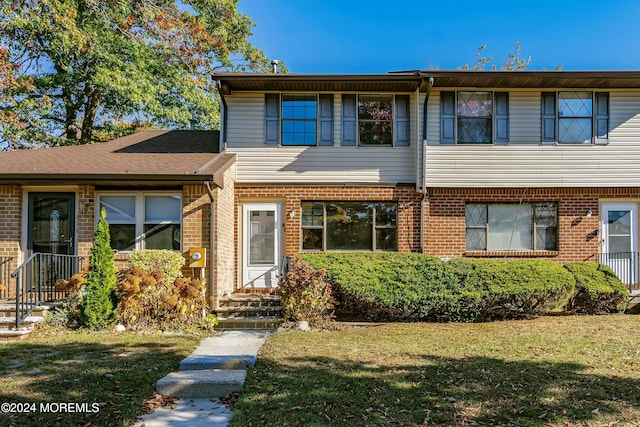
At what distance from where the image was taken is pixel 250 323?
8.62m

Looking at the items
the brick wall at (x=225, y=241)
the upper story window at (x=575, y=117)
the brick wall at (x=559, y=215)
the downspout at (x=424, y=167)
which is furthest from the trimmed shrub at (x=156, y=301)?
the upper story window at (x=575, y=117)

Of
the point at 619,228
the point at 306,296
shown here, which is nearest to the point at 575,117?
the point at 619,228

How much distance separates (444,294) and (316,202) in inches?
147

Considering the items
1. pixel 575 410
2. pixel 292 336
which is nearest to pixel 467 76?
pixel 292 336

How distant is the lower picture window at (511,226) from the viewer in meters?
10.8

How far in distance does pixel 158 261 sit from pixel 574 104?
998 centimetres

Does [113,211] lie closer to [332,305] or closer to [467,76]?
[332,305]

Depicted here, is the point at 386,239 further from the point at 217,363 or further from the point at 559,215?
the point at 217,363

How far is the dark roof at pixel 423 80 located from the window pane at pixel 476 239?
11.2 feet

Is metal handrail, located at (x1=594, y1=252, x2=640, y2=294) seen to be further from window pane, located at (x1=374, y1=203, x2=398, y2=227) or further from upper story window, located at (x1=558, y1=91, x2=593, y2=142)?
window pane, located at (x1=374, y1=203, x2=398, y2=227)

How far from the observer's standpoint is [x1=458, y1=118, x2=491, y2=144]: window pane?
10.7 meters

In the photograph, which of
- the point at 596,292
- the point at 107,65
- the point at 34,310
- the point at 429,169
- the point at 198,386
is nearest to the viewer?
the point at 198,386

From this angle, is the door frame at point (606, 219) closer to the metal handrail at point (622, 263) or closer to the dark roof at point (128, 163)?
the metal handrail at point (622, 263)

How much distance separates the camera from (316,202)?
1077 centimetres
